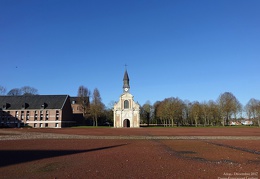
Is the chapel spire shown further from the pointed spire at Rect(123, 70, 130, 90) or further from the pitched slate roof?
the pitched slate roof

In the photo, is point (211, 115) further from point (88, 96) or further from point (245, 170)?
point (245, 170)

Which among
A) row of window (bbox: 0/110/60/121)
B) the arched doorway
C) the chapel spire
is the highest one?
the chapel spire

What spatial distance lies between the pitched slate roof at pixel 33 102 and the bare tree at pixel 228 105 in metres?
57.4

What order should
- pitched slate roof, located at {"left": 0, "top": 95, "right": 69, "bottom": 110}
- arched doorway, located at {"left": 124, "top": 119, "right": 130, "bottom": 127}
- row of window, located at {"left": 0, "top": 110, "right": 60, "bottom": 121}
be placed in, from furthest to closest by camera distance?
pitched slate roof, located at {"left": 0, "top": 95, "right": 69, "bottom": 110}, row of window, located at {"left": 0, "top": 110, "right": 60, "bottom": 121}, arched doorway, located at {"left": 124, "top": 119, "right": 130, "bottom": 127}

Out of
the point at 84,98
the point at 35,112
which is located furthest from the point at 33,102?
the point at 84,98

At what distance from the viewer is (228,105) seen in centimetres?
8119

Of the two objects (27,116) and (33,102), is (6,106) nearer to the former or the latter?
(27,116)

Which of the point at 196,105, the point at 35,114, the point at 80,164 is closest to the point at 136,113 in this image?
the point at 196,105

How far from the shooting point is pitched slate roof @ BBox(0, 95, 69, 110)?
3285 inches

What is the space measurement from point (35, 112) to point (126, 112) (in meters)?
33.0

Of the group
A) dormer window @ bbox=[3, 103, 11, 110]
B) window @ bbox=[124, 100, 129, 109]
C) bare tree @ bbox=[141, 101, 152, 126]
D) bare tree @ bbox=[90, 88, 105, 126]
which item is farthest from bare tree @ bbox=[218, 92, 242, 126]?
dormer window @ bbox=[3, 103, 11, 110]

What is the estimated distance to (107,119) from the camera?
105250 millimetres

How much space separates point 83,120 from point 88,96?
1056 cm

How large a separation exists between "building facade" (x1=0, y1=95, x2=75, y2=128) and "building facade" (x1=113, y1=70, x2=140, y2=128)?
19798 mm
